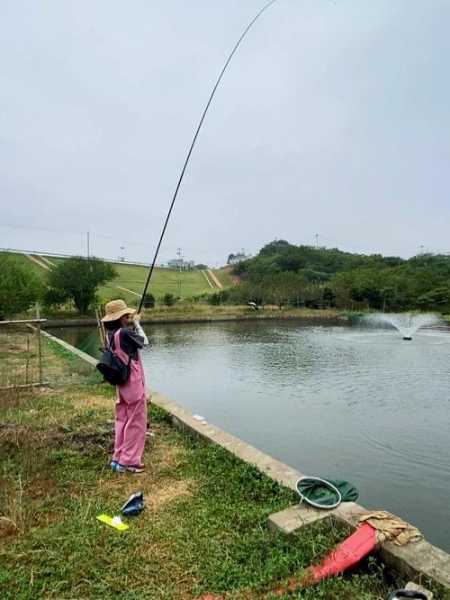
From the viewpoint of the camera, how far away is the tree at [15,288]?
78.0 feet

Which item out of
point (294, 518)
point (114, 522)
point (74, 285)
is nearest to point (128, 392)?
point (114, 522)

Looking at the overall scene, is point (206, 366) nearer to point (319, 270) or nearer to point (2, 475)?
point (2, 475)

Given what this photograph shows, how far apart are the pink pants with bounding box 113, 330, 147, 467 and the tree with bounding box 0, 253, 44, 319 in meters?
21.9

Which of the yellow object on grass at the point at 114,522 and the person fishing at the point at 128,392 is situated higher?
the person fishing at the point at 128,392

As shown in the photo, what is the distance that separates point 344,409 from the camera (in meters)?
9.02

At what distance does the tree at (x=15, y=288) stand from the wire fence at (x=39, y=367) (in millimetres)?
10477

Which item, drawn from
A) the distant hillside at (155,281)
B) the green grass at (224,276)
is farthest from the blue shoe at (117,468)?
the green grass at (224,276)

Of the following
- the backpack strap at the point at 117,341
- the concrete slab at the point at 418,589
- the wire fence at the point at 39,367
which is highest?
the backpack strap at the point at 117,341

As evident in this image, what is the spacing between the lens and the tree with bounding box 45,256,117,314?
3938 cm

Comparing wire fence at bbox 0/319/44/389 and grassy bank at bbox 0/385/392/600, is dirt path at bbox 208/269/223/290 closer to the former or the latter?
wire fence at bbox 0/319/44/389

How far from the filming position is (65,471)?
12.9ft

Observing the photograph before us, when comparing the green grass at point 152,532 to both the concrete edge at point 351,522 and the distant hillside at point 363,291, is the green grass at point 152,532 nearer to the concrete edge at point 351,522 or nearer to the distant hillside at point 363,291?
the concrete edge at point 351,522

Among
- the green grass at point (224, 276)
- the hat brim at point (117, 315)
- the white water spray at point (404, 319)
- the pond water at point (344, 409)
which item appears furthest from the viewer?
the green grass at point (224, 276)

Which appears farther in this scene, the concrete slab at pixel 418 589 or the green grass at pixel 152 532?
the green grass at pixel 152 532
